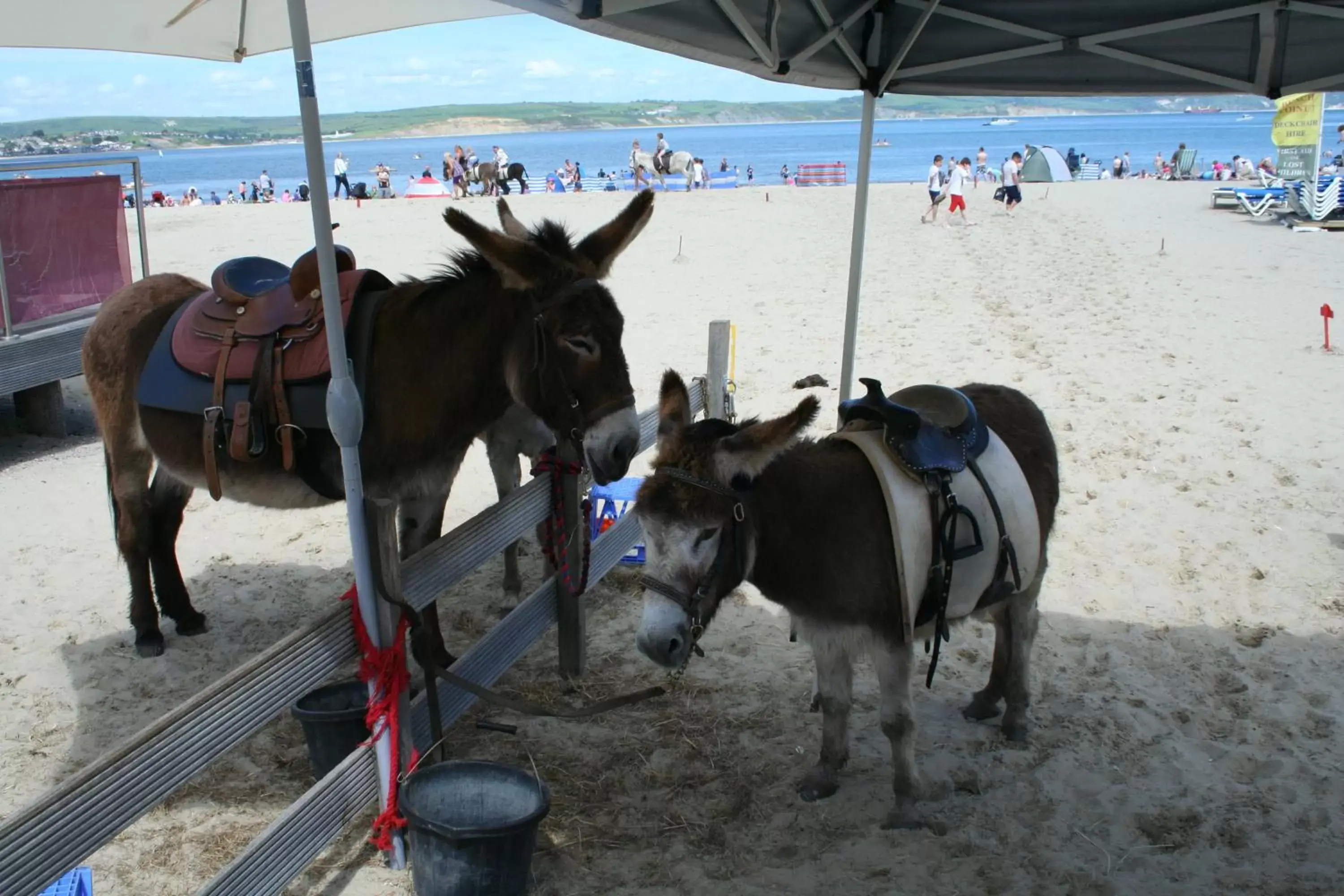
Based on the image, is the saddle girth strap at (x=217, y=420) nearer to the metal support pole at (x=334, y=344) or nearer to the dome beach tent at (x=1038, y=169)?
the metal support pole at (x=334, y=344)

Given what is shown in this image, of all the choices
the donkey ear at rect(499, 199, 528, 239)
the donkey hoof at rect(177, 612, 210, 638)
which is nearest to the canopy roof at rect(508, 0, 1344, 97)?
the donkey ear at rect(499, 199, 528, 239)

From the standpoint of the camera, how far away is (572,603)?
489cm

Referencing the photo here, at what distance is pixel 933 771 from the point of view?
4.10 metres

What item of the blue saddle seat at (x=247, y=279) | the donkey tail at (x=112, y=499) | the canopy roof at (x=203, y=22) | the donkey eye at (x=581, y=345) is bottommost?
the donkey tail at (x=112, y=499)

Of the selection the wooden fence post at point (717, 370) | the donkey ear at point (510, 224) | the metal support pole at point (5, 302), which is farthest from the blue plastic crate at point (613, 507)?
the metal support pole at point (5, 302)

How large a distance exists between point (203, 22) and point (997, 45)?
13.1ft

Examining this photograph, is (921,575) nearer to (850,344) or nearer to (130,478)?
(850,344)

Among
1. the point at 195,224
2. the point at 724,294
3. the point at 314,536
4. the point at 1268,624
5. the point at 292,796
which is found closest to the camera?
the point at 292,796

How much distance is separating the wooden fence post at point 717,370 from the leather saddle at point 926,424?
7.22 feet

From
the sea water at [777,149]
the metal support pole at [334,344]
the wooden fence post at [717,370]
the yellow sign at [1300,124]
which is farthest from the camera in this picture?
the sea water at [777,149]

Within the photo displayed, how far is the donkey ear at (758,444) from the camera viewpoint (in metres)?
3.04

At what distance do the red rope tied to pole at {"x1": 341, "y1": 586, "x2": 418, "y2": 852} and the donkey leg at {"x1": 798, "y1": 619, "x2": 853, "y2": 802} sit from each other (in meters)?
1.51

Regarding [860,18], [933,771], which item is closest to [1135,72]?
[860,18]

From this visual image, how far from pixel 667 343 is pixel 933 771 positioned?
24.3 feet
